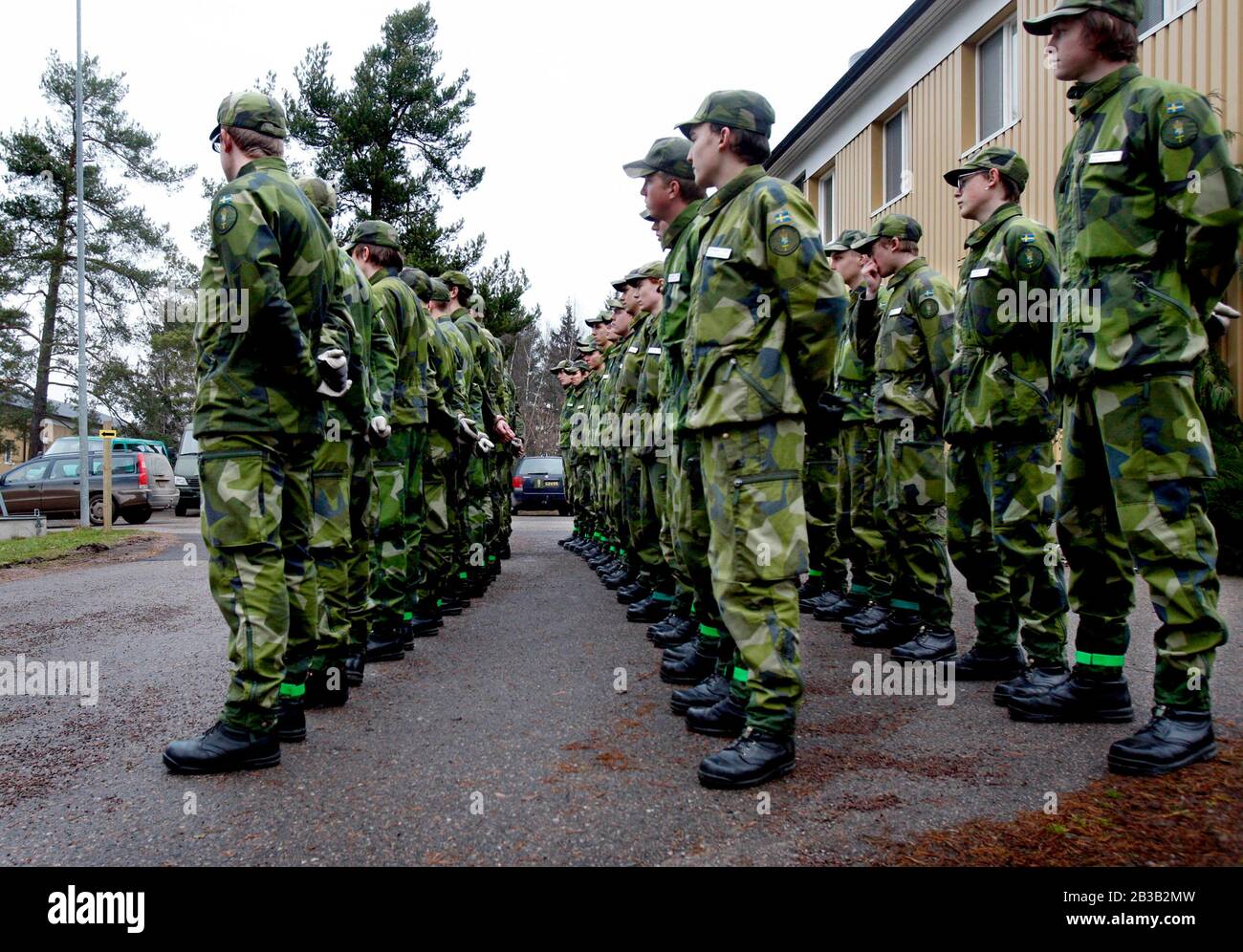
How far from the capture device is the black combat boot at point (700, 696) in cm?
415

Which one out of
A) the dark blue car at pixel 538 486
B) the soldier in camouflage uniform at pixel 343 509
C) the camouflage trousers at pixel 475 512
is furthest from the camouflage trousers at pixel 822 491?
the dark blue car at pixel 538 486

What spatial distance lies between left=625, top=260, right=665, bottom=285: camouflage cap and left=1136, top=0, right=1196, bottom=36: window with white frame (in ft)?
19.1

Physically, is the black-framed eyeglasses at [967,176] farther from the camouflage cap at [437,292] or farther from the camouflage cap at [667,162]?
the camouflage cap at [437,292]

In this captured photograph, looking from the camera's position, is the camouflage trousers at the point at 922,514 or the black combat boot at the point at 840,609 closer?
the camouflage trousers at the point at 922,514

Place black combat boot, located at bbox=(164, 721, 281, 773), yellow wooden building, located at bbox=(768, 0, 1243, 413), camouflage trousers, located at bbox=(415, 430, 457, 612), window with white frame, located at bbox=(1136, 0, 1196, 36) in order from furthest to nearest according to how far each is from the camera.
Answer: window with white frame, located at bbox=(1136, 0, 1196, 36) < yellow wooden building, located at bbox=(768, 0, 1243, 413) < camouflage trousers, located at bbox=(415, 430, 457, 612) < black combat boot, located at bbox=(164, 721, 281, 773)

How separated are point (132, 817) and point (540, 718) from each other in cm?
164

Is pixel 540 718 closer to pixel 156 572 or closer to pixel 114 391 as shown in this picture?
pixel 156 572

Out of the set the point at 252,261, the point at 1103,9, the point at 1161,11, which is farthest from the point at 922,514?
the point at 1161,11

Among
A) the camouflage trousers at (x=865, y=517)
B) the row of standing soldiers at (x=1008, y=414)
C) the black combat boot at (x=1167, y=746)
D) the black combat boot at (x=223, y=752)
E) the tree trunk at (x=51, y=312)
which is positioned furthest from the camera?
the tree trunk at (x=51, y=312)

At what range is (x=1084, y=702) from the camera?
12.6 feet

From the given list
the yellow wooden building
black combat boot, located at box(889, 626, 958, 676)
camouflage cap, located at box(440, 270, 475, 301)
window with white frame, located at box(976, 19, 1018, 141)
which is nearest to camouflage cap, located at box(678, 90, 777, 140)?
black combat boot, located at box(889, 626, 958, 676)

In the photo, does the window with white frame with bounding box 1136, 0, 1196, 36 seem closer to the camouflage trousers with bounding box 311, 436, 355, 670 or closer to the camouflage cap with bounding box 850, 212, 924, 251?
the camouflage cap with bounding box 850, 212, 924, 251

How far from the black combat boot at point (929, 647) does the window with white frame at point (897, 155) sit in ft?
39.5

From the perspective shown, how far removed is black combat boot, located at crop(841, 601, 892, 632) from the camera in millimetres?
6105
